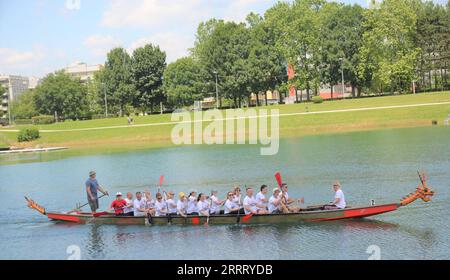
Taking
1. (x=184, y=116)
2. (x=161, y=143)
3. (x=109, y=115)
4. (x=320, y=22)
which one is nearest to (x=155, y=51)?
(x=109, y=115)

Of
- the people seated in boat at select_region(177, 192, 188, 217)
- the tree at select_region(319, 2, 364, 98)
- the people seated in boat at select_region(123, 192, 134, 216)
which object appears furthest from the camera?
the tree at select_region(319, 2, 364, 98)

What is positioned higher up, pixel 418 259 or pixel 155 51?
pixel 155 51

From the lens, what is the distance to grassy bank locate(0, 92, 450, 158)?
2729 inches

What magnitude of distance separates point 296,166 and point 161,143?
112 ft

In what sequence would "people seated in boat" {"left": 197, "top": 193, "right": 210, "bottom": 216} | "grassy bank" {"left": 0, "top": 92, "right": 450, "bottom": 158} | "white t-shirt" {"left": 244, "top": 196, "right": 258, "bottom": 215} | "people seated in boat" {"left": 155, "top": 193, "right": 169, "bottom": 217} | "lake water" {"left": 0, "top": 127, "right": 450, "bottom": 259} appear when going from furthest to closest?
"grassy bank" {"left": 0, "top": 92, "right": 450, "bottom": 158} < "people seated in boat" {"left": 155, "top": 193, "right": 169, "bottom": 217} < "people seated in boat" {"left": 197, "top": 193, "right": 210, "bottom": 216} < "white t-shirt" {"left": 244, "top": 196, "right": 258, "bottom": 215} < "lake water" {"left": 0, "top": 127, "right": 450, "bottom": 259}

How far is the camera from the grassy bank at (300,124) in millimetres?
69312

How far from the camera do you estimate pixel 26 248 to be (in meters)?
24.7

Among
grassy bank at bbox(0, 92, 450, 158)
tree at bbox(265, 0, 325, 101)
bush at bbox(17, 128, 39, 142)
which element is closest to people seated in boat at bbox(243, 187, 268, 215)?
grassy bank at bbox(0, 92, 450, 158)

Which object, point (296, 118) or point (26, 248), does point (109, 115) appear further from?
point (26, 248)

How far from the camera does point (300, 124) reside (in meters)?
73.6

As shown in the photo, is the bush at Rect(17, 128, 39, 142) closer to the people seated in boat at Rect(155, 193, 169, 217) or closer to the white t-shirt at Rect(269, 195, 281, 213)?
the people seated in boat at Rect(155, 193, 169, 217)

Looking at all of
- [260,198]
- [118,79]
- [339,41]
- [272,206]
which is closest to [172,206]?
[260,198]

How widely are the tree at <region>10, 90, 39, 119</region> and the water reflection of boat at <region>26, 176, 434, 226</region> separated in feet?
342

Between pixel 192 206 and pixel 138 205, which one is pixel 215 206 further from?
pixel 138 205
